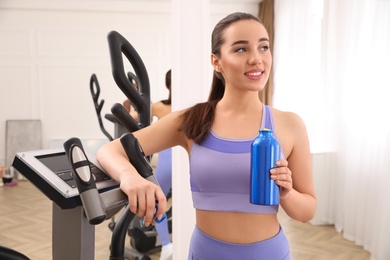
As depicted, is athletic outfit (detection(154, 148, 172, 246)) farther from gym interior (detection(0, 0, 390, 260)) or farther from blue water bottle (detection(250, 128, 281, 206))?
blue water bottle (detection(250, 128, 281, 206))

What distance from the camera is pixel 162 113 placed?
3.23 meters

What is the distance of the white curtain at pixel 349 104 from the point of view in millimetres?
3232

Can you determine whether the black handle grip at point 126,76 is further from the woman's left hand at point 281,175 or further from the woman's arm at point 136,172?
the woman's left hand at point 281,175

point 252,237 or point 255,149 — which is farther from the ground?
point 255,149

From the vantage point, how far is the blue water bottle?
0.94 m

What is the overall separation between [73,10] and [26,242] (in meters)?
4.20

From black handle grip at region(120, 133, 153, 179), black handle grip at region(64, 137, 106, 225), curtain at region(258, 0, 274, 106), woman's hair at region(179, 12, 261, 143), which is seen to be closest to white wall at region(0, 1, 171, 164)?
curtain at region(258, 0, 274, 106)

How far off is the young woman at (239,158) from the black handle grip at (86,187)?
1.02 ft

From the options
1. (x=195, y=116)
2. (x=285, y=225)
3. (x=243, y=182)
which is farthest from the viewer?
(x=285, y=225)

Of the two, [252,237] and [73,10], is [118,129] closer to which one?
[252,237]

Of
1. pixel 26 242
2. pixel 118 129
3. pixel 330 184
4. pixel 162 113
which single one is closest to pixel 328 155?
pixel 330 184

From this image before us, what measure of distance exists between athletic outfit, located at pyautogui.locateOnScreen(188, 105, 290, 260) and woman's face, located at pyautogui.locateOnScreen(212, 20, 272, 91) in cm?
13

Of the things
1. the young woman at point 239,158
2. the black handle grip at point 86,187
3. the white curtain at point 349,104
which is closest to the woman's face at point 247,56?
the young woman at point 239,158

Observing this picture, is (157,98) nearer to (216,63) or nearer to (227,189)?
(216,63)
